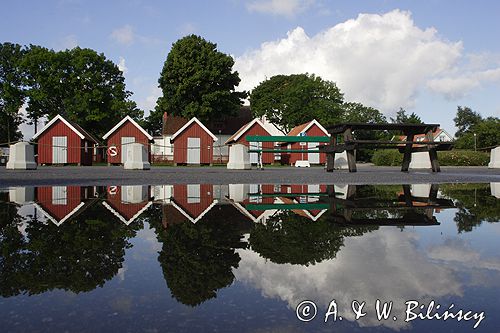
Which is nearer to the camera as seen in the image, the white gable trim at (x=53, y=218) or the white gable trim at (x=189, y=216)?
the white gable trim at (x=53, y=218)

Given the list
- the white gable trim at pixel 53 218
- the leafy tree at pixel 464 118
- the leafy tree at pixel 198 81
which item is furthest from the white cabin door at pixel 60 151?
the leafy tree at pixel 464 118

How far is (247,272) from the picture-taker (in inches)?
120

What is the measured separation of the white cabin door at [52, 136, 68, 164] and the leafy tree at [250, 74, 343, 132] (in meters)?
32.0

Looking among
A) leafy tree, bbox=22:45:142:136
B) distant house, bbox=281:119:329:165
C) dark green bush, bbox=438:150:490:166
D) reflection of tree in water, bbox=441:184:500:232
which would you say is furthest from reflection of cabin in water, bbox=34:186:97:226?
leafy tree, bbox=22:45:142:136

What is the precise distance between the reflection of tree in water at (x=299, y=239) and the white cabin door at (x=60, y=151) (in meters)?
38.2

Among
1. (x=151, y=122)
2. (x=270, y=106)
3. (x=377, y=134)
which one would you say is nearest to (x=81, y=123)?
(x=151, y=122)

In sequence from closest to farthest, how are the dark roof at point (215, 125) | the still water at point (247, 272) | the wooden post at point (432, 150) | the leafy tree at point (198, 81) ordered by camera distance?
the still water at point (247, 272)
the wooden post at point (432, 150)
the leafy tree at point (198, 81)
the dark roof at point (215, 125)

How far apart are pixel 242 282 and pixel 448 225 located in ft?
11.2

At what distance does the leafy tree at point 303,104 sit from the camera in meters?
59.3

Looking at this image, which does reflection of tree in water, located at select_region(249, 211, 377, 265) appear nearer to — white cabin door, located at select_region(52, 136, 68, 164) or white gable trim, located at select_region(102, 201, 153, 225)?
white gable trim, located at select_region(102, 201, 153, 225)

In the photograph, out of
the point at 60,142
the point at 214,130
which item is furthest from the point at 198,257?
the point at 214,130

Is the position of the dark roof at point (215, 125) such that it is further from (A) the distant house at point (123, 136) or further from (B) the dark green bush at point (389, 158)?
(B) the dark green bush at point (389, 158)

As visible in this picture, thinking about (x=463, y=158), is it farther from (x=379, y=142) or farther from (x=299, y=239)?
(x=299, y=239)

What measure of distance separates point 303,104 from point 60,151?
33898mm
